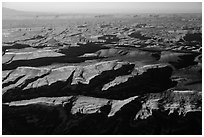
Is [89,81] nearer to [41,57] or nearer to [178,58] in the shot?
[41,57]

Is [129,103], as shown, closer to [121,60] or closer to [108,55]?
[121,60]

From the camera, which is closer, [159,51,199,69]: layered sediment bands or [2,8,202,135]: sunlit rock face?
[2,8,202,135]: sunlit rock face

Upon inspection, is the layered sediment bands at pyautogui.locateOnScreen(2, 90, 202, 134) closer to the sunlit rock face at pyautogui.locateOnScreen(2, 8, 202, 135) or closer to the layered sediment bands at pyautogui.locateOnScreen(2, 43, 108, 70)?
the sunlit rock face at pyautogui.locateOnScreen(2, 8, 202, 135)

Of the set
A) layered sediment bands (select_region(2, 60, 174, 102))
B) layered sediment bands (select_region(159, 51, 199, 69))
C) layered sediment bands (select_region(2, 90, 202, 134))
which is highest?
layered sediment bands (select_region(159, 51, 199, 69))

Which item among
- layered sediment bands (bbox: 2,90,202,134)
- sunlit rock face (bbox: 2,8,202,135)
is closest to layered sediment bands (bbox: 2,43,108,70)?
sunlit rock face (bbox: 2,8,202,135)

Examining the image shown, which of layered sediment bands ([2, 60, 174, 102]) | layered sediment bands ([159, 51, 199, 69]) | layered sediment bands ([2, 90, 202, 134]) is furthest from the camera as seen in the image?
layered sediment bands ([159, 51, 199, 69])

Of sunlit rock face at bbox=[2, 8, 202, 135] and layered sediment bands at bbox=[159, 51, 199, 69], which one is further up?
layered sediment bands at bbox=[159, 51, 199, 69]

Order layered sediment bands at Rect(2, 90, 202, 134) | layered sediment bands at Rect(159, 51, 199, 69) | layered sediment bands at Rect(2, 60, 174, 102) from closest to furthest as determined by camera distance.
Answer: layered sediment bands at Rect(2, 90, 202, 134) < layered sediment bands at Rect(2, 60, 174, 102) < layered sediment bands at Rect(159, 51, 199, 69)
